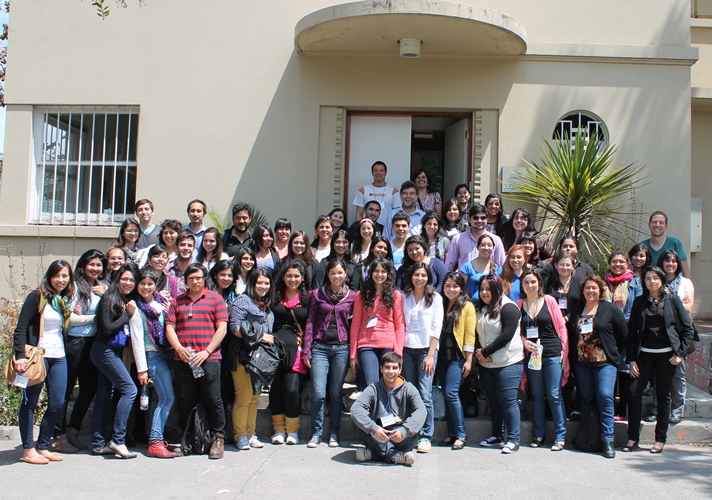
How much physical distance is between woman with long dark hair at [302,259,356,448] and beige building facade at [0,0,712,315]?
10.5 feet

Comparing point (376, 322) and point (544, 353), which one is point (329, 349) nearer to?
point (376, 322)

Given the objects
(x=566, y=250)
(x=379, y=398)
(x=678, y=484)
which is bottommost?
(x=678, y=484)

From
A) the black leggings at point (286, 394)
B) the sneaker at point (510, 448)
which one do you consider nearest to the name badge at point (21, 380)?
the black leggings at point (286, 394)

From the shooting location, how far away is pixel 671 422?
6539 mm

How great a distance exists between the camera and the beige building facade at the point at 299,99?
31.2 feet

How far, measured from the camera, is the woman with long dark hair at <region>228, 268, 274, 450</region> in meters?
6.24

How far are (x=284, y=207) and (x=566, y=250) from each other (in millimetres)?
4046

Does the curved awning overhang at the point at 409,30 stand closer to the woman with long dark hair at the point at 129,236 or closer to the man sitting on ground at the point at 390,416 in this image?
the woman with long dark hair at the point at 129,236

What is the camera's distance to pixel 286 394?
Answer: 6395mm

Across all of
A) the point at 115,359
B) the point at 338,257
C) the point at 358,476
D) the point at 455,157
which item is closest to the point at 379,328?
the point at 338,257

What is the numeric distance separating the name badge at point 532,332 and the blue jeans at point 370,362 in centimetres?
128

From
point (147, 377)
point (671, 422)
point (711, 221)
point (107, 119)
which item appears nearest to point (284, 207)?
point (107, 119)

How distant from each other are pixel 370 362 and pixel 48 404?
2756mm

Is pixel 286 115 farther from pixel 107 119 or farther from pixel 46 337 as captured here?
pixel 46 337
